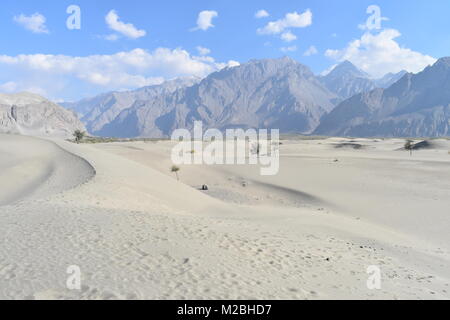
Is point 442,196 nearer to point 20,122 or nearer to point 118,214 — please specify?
point 118,214

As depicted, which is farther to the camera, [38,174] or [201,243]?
[38,174]

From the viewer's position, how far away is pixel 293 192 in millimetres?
25797

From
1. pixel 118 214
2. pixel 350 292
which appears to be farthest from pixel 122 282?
pixel 118 214

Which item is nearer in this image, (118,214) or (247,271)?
(247,271)

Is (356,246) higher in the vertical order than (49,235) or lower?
lower

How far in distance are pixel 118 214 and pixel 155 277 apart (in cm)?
543

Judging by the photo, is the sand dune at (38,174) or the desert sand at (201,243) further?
the sand dune at (38,174)

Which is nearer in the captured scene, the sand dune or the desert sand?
the desert sand

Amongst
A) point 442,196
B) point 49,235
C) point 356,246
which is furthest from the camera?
A: point 442,196

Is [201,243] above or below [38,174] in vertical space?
below
